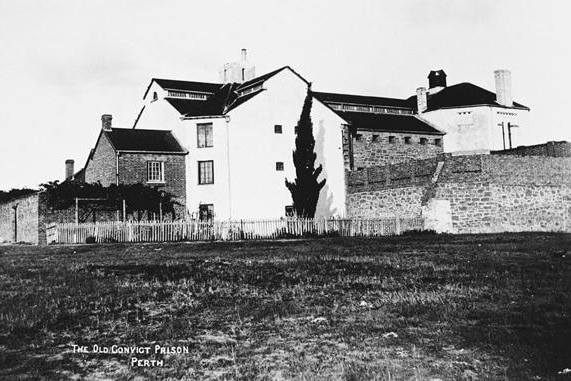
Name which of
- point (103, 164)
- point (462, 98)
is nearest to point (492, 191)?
point (462, 98)

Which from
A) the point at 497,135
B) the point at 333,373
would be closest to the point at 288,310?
the point at 333,373

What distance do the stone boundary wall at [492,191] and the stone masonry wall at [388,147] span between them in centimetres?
1001

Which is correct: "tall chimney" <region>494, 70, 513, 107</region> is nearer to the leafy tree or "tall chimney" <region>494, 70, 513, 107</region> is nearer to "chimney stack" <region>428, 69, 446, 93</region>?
"chimney stack" <region>428, 69, 446, 93</region>

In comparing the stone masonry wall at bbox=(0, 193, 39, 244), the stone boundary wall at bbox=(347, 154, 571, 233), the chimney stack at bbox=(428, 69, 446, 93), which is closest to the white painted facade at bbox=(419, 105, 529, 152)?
the chimney stack at bbox=(428, 69, 446, 93)

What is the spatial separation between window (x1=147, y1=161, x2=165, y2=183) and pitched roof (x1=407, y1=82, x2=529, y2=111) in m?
25.2

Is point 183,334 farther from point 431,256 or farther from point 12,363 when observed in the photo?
point 431,256

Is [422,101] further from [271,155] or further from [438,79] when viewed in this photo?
[271,155]

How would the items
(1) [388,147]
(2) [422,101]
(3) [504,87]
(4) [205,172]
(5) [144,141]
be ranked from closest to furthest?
1. (4) [205,172]
2. (5) [144,141]
3. (1) [388,147]
4. (3) [504,87]
5. (2) [422,101]

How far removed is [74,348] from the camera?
6.77 metres

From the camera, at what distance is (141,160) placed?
3678 cm

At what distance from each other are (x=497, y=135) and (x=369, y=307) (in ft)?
146

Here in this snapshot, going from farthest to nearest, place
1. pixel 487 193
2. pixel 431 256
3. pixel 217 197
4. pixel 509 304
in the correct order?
pixel 217 197, pixel 487 193, pixel 431 256, pixel 509 304

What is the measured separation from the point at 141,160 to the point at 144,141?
6.65 feet

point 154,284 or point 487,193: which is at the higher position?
point 487,193
